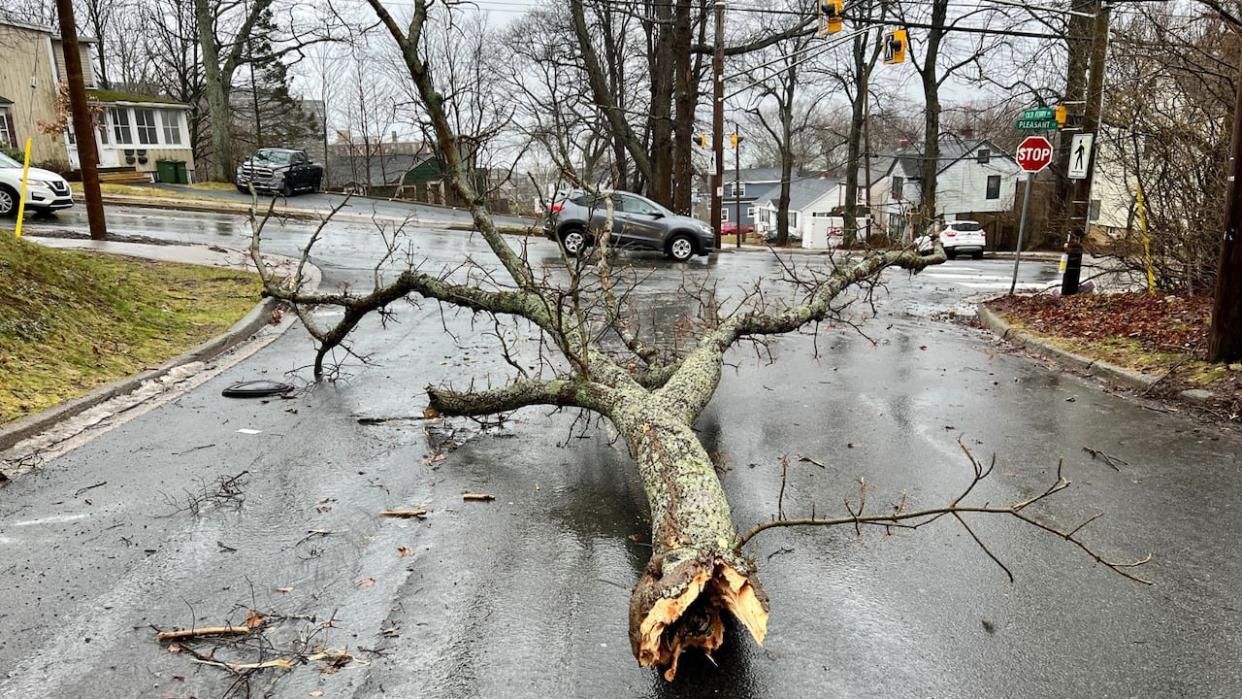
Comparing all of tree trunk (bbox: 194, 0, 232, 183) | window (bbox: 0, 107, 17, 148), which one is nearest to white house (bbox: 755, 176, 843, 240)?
tree trunk (bbox: 194, 0, 232, 183)

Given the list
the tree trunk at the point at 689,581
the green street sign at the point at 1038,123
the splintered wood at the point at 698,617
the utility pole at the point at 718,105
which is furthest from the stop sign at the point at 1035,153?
the splintered wood at the point at 698,617

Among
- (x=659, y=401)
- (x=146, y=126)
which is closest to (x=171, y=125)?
(x=146, y=126)

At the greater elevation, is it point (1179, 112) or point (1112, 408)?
point (1179, 112)

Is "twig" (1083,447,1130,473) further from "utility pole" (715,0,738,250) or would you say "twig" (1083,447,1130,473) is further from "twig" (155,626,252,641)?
"utility pole" (715,0,738,250)

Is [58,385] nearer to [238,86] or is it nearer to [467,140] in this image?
[467,140]

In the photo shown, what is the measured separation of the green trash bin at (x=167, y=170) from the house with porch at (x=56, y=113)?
1.37m

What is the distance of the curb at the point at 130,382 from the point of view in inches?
228

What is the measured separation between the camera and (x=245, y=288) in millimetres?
12008

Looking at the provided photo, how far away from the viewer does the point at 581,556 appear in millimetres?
4164

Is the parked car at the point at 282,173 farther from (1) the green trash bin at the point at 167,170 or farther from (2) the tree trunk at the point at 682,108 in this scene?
(2) the tree trunk at the point at 682,108

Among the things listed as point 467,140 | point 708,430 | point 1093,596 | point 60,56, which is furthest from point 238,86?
point 1093,596

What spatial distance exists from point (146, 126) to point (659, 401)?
132 ft

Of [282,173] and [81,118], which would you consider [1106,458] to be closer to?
[81,118]

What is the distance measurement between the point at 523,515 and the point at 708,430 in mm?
2091
